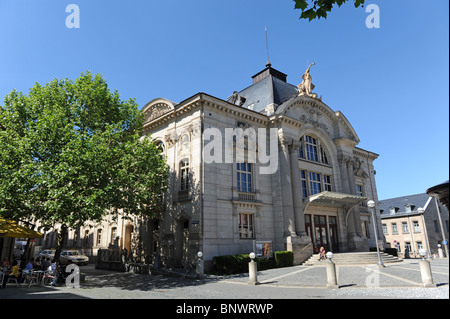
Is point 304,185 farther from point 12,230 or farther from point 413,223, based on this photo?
point 413,223

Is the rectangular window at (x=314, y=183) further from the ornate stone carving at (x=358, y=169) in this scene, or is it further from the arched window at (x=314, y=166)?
the ornate stone carving at (x=358, y=169)

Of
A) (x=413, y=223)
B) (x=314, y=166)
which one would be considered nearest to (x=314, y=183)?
(x=314, y=166)

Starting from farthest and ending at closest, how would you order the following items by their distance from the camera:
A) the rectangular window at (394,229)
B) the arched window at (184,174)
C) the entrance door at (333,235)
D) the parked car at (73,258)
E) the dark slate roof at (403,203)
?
the rectangular window at (394,229)
the dark slate roof at (403,203)
the entrance door at (333,235)
the parked car at (73,258)
the arched window at (184,174)

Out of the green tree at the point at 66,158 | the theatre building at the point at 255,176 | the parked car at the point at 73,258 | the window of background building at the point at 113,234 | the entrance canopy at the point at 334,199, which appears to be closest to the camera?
the green tree at the point at 66,158

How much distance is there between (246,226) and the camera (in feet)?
75.4

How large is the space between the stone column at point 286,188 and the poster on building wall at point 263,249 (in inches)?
94.9

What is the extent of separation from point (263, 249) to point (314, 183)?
10.6 m

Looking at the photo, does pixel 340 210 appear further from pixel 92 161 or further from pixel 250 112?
pixel 92 161

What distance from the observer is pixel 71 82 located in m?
19.3

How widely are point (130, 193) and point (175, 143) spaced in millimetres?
7885

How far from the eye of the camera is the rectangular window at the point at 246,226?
74.2ft

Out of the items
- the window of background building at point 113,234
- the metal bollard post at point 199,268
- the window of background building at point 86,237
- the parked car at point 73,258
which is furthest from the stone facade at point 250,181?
the parked car at point 73,258

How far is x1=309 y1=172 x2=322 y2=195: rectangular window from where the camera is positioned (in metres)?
28.8

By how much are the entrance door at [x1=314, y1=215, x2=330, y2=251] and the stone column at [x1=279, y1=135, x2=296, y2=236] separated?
4714mm
